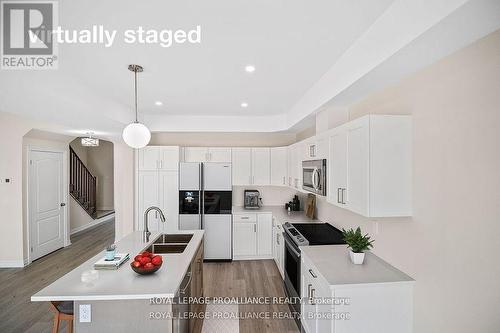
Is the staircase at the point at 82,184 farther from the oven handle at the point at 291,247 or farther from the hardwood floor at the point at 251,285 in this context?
the oven handle at the point at 291,247

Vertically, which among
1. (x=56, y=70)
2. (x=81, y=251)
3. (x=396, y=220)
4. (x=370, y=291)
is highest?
(x=56, y=70)

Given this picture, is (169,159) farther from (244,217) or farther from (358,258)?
(358,258)

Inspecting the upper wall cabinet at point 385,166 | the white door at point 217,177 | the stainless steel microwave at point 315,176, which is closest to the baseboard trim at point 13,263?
the white door at point 217,177

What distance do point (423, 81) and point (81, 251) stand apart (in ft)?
21.3

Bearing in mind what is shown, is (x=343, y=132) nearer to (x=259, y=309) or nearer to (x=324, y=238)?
(x=324, y=238)

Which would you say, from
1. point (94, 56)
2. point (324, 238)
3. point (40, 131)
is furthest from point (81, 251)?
point (324, 238)

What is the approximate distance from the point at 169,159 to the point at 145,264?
9.58 ft

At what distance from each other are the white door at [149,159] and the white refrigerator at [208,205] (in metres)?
0.50

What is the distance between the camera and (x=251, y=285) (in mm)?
3605

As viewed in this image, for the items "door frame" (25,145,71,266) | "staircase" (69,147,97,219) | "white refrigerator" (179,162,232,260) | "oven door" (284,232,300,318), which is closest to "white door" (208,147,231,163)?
"white refrigerator" (179,162,232,260)

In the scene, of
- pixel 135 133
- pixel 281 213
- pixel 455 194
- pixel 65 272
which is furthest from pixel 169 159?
pixel 455 194

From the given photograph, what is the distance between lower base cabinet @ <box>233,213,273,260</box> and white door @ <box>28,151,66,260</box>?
3.87 m

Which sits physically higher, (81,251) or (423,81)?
(423,81)

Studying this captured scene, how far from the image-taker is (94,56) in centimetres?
213
